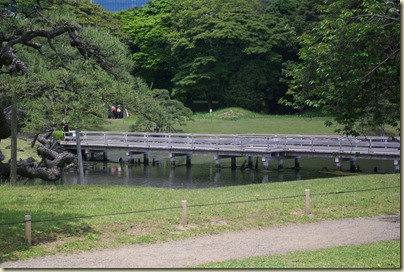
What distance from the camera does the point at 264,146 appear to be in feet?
131

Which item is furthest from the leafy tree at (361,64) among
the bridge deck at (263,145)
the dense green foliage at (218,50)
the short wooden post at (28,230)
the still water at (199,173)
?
the dense green foliage at (218,50)

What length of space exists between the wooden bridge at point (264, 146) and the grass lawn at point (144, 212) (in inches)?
544

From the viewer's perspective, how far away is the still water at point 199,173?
3484cm

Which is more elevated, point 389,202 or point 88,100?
point 88,100

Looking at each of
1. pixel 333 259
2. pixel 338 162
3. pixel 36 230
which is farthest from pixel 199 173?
pixel 333 259

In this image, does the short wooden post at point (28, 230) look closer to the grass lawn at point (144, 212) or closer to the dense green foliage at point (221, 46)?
the grass lawn at point (144, 212)

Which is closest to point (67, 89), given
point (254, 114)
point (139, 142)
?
point (139, 142)

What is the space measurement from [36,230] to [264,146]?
2733cm

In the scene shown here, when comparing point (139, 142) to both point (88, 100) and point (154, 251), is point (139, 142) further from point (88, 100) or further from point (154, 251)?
point (154, 251)

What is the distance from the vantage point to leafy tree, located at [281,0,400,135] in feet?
50.9

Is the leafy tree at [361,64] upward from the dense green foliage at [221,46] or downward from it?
downward

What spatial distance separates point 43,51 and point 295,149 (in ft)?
69.4

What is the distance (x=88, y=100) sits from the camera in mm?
18750

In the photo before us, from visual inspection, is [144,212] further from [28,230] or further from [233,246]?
[28,230]
